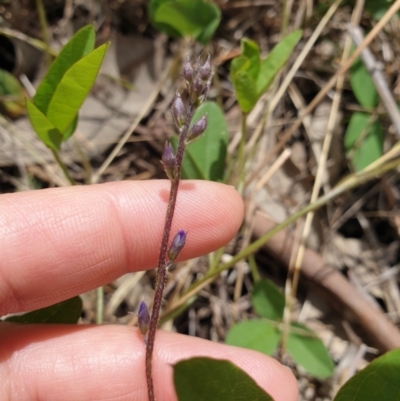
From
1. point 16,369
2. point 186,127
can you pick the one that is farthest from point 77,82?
point 16,369

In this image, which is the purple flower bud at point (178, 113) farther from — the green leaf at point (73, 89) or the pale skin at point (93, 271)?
the pale skin at point (93, 271)

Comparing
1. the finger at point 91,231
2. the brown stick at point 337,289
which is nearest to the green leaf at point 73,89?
the finger at point 91,231

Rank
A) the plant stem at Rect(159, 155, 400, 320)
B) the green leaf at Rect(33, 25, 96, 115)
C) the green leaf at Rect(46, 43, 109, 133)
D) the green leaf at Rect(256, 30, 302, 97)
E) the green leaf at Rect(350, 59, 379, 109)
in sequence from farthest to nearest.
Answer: the green leaf at Rect(350, 59, 379, 109) < the plant stem at Rect(159, 155, 400, 320) < the green leaf at Rect(256, 30, 302, 97) < the green leaf at Rect(33, 25, 96, 115) < the green leaf at Rect(46, 43, 109, 133)

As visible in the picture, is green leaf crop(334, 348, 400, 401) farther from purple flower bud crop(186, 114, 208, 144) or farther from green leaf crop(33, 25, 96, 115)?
green leaf crop(33, 25, 96, 115)

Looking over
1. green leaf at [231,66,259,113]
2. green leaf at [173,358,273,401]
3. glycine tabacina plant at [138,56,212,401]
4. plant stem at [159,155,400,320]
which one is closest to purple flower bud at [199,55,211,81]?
glycine tabacina plant at [138,56,212,401]

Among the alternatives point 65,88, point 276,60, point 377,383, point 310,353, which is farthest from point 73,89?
point 310,353

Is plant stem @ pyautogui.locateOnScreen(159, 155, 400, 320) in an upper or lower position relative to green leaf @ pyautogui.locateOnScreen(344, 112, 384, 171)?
lower

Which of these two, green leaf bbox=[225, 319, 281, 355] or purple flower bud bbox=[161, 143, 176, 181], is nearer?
purple flower bud bbox=[161, 143, 176, 181]
